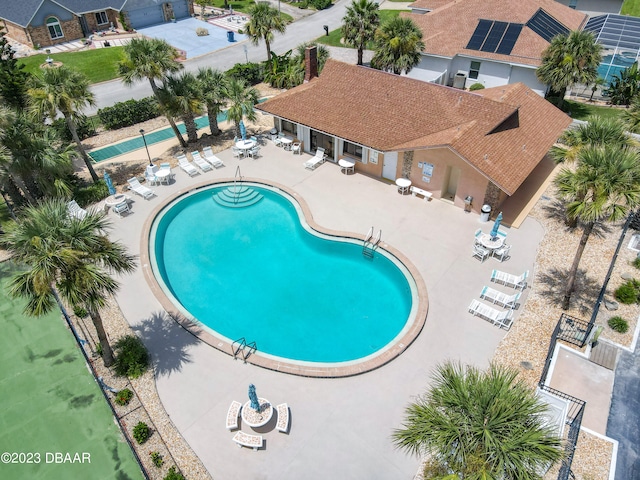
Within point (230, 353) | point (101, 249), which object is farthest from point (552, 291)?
point (101, 249)

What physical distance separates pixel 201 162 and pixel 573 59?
27683 millimetres

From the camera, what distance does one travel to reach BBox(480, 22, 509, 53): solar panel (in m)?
37.8

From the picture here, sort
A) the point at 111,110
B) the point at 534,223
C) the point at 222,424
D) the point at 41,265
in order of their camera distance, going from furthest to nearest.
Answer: the point at 111,110
the point at 534,223
the point at 222,424
the point at 41,265

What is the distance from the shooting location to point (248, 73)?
4056 centimetres

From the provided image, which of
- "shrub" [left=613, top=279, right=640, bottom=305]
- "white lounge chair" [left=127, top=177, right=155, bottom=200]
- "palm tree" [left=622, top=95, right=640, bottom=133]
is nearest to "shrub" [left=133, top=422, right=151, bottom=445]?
"white lounge chair" [left=127, top=177, right=155, bottom=200]

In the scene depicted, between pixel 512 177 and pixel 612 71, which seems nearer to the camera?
pixel 512 177

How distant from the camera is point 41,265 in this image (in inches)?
521

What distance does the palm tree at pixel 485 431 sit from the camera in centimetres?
980

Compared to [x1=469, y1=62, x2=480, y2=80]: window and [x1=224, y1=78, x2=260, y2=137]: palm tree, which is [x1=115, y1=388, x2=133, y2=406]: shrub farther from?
[x1=469, y1=62, x2=480, y2=80]: window

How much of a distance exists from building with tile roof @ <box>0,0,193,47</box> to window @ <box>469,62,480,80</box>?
42.5m

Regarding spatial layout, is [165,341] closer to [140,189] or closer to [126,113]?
[140,189]

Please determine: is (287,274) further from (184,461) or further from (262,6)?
(262,6)

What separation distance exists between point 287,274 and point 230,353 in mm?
5594

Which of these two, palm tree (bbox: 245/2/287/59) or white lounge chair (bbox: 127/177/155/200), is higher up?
palm tree (bbox: 245/2/287/59)
